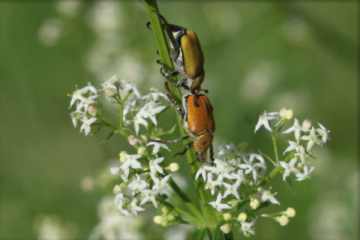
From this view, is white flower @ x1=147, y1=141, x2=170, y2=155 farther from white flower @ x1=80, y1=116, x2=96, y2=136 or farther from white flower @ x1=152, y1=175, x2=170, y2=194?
white flower @ x1=80, y1=116, x2=96, y2=136

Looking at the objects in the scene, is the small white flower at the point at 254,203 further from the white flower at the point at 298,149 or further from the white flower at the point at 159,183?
the white flower at the point at 159,183

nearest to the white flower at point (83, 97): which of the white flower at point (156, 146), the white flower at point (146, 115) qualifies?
the white flower at point (146, 115)

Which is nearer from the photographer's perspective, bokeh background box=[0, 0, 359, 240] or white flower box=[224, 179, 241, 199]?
white flower box=[224, 179, 241, 199]

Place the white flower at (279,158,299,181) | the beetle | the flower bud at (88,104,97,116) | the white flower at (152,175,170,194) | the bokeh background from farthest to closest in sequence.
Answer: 1. the bokeh background
2. the flower bud at (88,104,97,116)
3. the white flower at (279,158,299,181)
4. the white flower at (152,175,170,194)
5. the beetle

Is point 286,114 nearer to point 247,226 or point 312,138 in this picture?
point 312,138

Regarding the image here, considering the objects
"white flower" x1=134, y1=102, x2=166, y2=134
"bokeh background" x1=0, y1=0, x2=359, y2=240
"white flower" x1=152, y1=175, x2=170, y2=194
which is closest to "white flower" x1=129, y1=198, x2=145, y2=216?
"white flower" x1=152, y1=175, x2=170, y2=194

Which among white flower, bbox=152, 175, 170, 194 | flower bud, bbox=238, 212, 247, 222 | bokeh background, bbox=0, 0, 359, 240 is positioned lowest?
flower bud, bbox=238, 212, 247, 222

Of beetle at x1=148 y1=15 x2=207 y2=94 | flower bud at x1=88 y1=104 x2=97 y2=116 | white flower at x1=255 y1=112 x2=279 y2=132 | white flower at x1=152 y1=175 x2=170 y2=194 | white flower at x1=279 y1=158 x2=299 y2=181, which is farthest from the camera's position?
white flower at x1=255 y1=112 x2=279 y2=132
